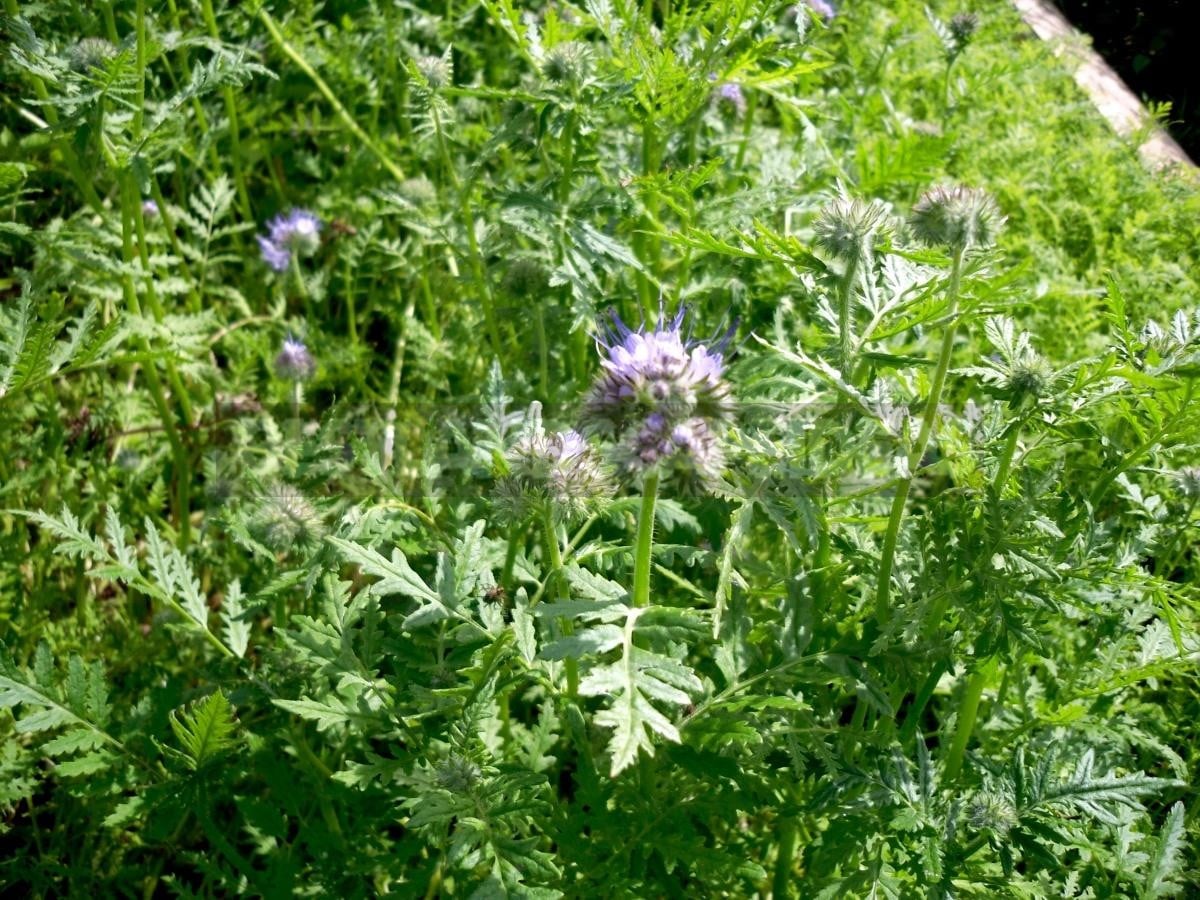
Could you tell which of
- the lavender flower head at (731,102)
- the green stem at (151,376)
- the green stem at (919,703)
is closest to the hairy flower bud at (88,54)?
the green stem at (151,376)

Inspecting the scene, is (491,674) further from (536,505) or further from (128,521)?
(128,521)

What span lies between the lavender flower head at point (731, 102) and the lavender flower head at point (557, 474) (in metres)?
1.91

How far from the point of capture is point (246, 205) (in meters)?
3.72

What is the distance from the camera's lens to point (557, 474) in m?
1.77

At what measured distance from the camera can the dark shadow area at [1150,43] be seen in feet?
19.6

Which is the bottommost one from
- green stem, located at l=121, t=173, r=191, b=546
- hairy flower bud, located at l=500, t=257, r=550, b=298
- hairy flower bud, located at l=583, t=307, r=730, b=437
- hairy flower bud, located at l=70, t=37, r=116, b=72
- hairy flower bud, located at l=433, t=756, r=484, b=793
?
green stem, located at l=121, t=173, r=191, b=546

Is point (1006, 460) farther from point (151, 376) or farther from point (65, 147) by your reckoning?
point (65, 147)

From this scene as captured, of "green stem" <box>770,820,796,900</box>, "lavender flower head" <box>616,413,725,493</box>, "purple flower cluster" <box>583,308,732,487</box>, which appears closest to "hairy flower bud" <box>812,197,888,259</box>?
"purple flower cluster" <box>583,308,732,487</box>

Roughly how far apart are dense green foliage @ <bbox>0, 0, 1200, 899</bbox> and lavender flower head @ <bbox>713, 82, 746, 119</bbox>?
0.02 meters

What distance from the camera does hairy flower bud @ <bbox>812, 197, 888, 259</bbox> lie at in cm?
171

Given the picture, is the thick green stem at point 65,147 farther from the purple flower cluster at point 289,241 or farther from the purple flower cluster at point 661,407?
the purple flower cluster at point 661,407

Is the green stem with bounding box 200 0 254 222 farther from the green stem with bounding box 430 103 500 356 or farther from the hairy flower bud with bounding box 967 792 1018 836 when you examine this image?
the hairy flower bud with bounding box 967 792 1018 836

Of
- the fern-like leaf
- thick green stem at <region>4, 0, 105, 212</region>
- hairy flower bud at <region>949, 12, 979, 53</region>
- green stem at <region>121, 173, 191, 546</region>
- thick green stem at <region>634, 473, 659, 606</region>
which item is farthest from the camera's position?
hairy flower bud at <region>949, 12, 979, 53</region>

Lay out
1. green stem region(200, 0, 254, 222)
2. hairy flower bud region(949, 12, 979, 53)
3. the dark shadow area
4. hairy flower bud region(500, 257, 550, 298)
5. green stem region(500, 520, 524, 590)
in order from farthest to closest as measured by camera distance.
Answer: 1. the dark shadow area
2. hairy flower bud region(949, 12, 979, 53)
3. green stem region(200, 0, 254, 222)
4. hairy flower bud region(500, 257, 550, 298)
5. green stem region(500, 520, 524, 590)
